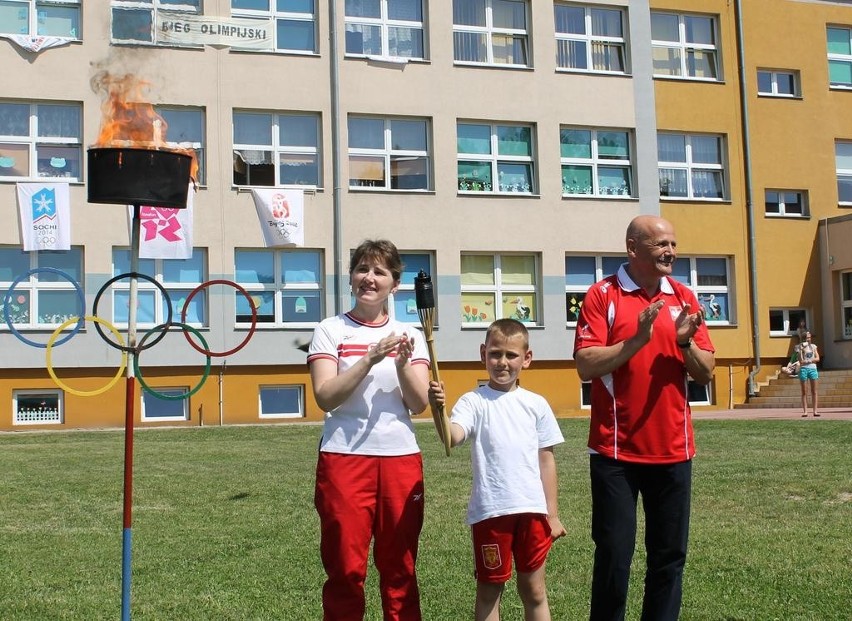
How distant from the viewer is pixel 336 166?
27.9 m

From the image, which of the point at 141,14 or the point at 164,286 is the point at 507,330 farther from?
the point at 141,14

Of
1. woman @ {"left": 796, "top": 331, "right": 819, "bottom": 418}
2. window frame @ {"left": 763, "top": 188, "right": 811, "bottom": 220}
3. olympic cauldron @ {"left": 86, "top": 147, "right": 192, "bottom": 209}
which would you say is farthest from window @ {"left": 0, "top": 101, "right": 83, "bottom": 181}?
olympic cauldron @ {"left": 86, "top": 147, "right": 192, "bottom": 209}

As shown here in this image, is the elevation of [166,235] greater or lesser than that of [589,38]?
lesser

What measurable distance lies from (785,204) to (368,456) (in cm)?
2963

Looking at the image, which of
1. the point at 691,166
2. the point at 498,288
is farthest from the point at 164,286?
the point at 691,166

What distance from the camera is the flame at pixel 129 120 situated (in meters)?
5.91

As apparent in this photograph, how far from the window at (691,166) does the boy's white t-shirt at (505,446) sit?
88.2 ft

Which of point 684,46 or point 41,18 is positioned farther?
point 684,46

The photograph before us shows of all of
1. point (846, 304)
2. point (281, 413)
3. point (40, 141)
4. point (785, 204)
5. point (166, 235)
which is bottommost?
point (281, 413)

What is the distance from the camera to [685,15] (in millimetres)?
32188

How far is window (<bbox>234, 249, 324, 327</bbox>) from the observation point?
90.3 feet

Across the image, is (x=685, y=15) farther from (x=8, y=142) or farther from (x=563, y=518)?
(x=563, y=518)

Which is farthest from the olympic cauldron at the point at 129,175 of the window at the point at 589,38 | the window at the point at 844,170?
the window at the point at 844,170

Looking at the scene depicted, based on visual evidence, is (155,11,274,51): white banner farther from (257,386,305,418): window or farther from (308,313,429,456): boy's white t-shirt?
(308,313,429,456): boy's white t-shirt
